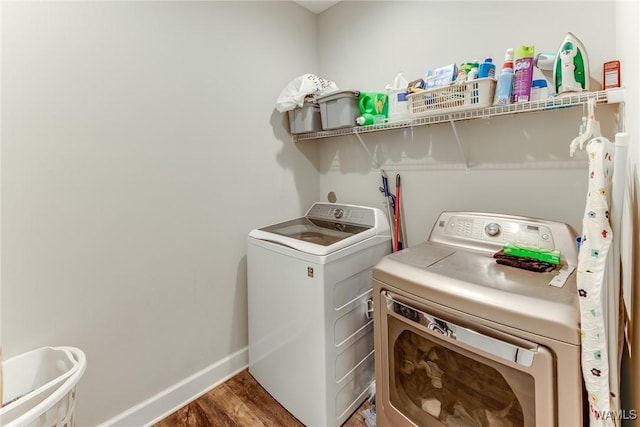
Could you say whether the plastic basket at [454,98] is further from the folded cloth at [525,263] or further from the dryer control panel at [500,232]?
the folded cloth at [525,263]

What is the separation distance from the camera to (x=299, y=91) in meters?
1.95

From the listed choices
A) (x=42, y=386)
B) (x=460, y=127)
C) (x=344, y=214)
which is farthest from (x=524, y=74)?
(x=42, y=386)

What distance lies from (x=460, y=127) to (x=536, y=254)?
80cm

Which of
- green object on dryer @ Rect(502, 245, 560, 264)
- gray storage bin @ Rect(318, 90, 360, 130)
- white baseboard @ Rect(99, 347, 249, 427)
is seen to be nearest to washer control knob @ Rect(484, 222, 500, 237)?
green object on dryer @ Rect(502, 245, 560, 264)

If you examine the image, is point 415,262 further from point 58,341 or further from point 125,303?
point 58,341

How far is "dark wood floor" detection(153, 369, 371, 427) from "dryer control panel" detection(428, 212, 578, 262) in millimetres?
1037

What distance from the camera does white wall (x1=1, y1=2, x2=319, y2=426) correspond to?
46.7 inches

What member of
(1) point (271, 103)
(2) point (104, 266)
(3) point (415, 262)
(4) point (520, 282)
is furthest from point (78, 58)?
(4) point (520, 282)

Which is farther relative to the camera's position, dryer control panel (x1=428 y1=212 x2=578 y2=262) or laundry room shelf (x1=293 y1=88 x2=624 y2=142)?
dryer control panel (x1=428 y1=212 x2=578 y2=262)

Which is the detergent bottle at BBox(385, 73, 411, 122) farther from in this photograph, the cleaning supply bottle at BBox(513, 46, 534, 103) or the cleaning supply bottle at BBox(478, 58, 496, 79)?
the cleaning supply bottle at BBox(513, 46, 534, 103)

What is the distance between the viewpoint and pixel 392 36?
1904mm

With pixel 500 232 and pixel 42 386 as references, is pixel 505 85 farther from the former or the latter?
pixel 42 386

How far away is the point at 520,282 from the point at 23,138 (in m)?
1.90

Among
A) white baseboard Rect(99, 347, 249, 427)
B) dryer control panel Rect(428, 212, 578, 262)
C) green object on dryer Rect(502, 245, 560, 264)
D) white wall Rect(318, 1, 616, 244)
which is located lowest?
white baseboard Rect(99, 347, 249, 427)
